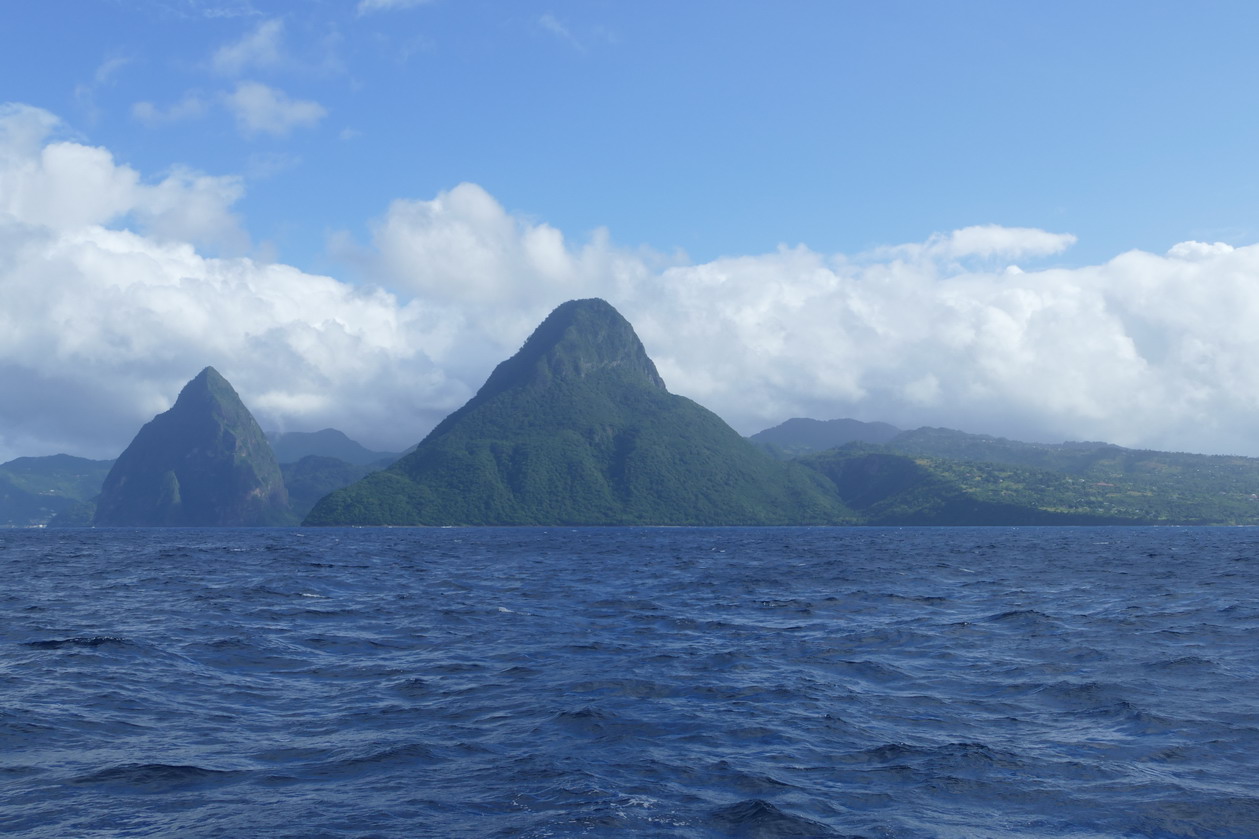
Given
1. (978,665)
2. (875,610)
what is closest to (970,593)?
(875,610)

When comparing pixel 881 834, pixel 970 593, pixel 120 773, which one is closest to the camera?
pixel 881 834

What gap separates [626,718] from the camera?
2288 centimetres

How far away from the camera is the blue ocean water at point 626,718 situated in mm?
15906

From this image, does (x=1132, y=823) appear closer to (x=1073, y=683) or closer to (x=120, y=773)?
(x=1073, y=683)

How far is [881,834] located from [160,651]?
27.7 m

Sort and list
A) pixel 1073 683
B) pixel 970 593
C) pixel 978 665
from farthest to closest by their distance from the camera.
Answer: pixel 970 593
pixel 978 665
pixel 1073 683

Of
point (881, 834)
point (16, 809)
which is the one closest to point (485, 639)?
point (16, 809)

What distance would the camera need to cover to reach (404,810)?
625 inches

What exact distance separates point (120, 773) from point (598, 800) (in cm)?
1010

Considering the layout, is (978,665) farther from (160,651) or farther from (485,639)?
(160,651)

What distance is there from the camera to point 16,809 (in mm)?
15664

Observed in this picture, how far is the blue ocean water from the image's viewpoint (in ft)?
52.2

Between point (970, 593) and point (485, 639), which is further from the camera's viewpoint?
point (970, 593)

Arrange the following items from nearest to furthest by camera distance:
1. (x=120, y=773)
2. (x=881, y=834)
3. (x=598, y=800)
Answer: (x=881, y=834) < (x=598, y=800) < (x=120, y=773)
